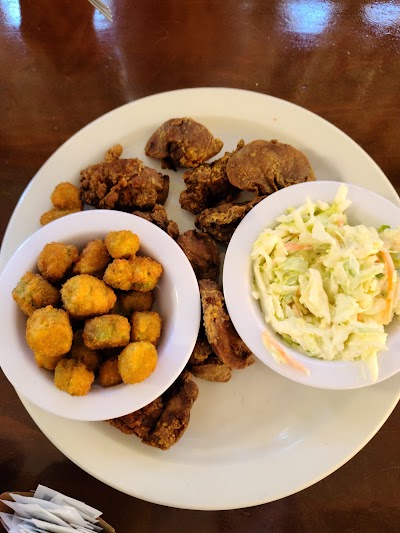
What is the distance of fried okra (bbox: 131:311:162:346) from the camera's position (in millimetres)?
1551

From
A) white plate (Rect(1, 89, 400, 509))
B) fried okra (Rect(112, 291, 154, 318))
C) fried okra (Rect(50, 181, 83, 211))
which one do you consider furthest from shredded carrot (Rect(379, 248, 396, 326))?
fried okra (Rect(50, 181, 83, 211))

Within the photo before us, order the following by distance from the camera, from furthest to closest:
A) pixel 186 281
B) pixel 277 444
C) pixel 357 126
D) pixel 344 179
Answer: pixel 357 126 < pixel 344 179 < pixel 277 444 < pixel 186 281

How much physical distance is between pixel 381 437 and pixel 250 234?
93cm

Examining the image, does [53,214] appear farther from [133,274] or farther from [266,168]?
[266,168]

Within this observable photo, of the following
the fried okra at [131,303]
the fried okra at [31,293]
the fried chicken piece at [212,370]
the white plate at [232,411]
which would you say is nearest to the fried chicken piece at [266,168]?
the white plate at [232,411]

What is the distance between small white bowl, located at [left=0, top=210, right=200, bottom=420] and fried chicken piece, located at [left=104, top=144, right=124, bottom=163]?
0.35m

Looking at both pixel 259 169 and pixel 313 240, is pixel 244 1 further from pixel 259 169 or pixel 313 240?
pixel 313 240

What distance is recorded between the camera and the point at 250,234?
1.64 m

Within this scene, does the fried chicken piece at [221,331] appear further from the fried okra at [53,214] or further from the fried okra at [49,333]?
the fried okra at [53,214]

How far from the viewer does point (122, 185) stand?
1.80 m

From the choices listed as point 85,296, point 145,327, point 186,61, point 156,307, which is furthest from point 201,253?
point 186,61

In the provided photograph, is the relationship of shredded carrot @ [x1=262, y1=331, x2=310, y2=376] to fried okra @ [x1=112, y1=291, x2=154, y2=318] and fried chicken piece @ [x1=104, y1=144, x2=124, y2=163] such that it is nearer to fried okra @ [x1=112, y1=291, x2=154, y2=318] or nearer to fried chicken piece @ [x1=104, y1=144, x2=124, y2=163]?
fried okra @ [x1=112, y1=291, x2=154, y2=318]

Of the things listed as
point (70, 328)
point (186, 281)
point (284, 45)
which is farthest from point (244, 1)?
point (70, 328)

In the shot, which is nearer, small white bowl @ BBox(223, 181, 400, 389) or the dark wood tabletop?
small white bowl @ BBox(223, 181, 400, 389)
